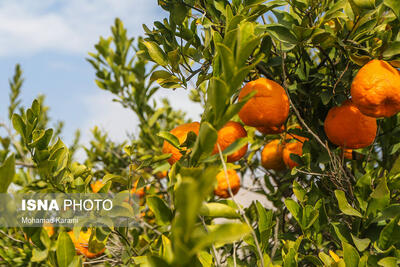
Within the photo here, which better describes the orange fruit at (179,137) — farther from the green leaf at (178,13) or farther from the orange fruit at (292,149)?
the orange fruit at (292,149)

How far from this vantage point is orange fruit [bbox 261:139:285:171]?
1368mm

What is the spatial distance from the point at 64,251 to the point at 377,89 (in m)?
0.75

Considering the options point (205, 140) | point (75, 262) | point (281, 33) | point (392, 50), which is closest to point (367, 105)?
point (392, 50)

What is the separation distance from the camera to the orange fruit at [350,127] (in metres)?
0.88

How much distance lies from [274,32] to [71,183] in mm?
722

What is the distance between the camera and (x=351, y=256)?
2.40 feet

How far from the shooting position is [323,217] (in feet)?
3.02

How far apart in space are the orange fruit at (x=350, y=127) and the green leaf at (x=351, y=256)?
0.96 feet

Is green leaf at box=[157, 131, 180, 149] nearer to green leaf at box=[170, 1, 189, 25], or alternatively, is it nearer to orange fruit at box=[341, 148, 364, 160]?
green leaf at box=[170, 1, 189, 25]

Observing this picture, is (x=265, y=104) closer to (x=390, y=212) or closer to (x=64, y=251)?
(x=390, y=212)

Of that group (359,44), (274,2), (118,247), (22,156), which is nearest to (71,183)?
(118,247)

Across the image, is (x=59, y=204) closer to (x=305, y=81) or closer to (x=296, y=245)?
(x=296, y=245)

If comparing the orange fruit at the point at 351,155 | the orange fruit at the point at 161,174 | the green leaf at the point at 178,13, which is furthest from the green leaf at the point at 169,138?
the orange fruit at the point at 161,174

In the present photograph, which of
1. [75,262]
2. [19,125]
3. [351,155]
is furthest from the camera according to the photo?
[351,155]
